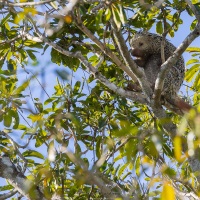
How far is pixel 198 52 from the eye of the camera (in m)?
5.93

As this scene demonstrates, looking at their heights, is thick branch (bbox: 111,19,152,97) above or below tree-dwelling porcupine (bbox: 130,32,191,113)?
below

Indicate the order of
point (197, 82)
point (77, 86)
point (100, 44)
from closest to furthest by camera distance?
point (100, 44)
point (77, 86)
point (197, 82)

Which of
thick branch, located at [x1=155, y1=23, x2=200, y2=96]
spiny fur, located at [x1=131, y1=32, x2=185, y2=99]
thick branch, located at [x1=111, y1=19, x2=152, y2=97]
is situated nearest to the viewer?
thick branch, located at [x1=111, y1=19, x2=152, y2=97]

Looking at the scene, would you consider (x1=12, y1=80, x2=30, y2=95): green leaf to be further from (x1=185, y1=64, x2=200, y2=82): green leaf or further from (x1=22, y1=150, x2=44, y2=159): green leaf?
(x1=185, y1=64, x2=200, y2=82): green leaf

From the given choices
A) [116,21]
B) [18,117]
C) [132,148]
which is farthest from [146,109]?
[132,148]

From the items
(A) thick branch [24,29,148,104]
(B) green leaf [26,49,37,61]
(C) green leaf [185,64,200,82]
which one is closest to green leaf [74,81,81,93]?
(B) green leaf [26,49,37,61]

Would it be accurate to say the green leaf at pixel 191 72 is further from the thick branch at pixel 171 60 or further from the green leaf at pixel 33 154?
the green leaf at pixel 33 154

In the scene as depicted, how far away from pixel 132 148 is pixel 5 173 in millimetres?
2196

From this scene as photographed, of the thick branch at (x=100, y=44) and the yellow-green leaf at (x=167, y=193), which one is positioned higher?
the thick branch at (x=100, y=44)

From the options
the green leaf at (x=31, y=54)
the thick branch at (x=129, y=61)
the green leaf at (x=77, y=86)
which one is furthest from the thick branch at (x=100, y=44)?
the green leaf at (x=31, y=54)

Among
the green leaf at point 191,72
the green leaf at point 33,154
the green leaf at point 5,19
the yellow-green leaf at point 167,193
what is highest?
the green leaf at point 5,19

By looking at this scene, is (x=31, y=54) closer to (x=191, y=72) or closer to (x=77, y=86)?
(x=77, y=86)

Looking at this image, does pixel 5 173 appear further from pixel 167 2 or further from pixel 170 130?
pixel 167 2

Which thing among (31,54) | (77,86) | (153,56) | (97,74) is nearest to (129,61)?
(97,74)
